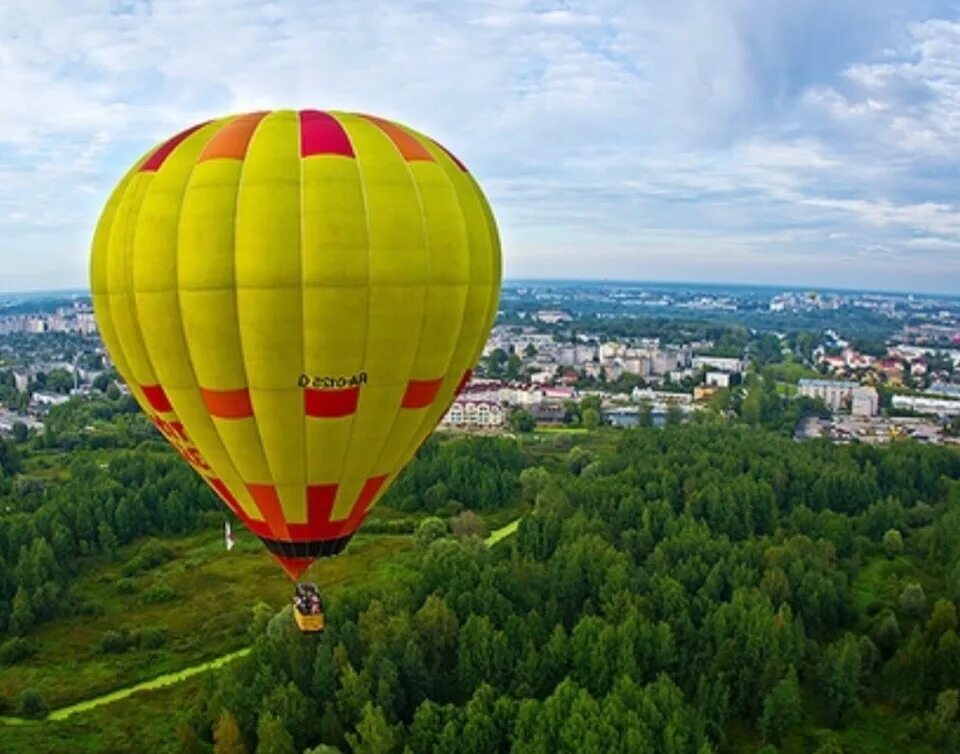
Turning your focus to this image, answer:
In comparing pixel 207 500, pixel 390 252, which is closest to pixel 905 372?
pixel 207 500

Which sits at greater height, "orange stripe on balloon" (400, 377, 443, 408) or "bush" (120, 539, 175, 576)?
"orange stripe on balloon" (400, 377, 443, 408)

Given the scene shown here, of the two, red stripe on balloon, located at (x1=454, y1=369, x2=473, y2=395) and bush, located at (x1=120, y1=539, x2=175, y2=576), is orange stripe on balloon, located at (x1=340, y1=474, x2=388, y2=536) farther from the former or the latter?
bush, located at (x1=120, y1=539, x2=175, y2=576)

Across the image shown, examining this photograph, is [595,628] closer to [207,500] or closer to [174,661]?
[174,661]

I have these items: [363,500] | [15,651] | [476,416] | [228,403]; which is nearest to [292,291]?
[228,403]

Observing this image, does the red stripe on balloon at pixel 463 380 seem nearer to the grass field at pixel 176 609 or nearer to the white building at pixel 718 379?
the grass field at pixel 176 609

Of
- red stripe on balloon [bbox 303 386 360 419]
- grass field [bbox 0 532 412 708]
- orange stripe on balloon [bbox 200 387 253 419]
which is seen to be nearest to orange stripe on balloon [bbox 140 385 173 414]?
orange stripe on balloon [bbox 200 387 253 419]

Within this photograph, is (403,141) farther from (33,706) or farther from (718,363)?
(718,363)
